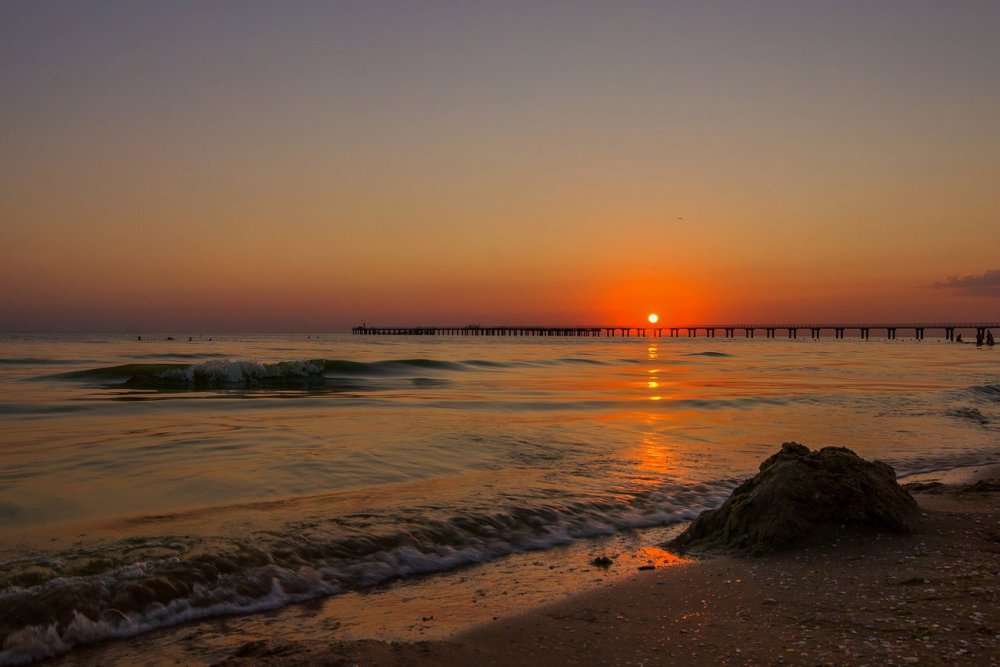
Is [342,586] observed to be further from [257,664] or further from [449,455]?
[449,455]

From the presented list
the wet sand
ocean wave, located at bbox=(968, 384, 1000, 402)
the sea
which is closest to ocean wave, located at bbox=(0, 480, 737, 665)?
the sea

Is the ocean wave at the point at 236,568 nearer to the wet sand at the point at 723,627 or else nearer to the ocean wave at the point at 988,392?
the wet sand at the point at 723,627

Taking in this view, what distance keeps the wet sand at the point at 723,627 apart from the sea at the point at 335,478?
0.65 metres

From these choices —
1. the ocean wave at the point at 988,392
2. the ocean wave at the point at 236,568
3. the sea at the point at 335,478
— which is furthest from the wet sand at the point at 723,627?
the ocean wave at the point at 988,392

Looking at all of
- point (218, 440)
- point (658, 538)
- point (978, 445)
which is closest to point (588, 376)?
point (978, 445)

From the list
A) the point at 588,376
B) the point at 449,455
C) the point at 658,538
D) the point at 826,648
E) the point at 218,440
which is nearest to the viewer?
the point at 826,648

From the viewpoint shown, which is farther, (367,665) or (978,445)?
(978,445)

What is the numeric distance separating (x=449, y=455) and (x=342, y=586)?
181 inches

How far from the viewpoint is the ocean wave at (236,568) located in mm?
4012

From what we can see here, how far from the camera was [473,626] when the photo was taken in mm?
3953

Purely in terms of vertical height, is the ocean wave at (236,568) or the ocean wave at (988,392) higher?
the ocean wave at (236,568)

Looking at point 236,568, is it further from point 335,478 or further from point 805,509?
point 805,509

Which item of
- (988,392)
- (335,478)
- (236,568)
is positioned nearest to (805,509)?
(236,568)

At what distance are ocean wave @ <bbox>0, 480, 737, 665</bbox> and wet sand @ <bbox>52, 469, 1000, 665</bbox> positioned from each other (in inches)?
11.6
